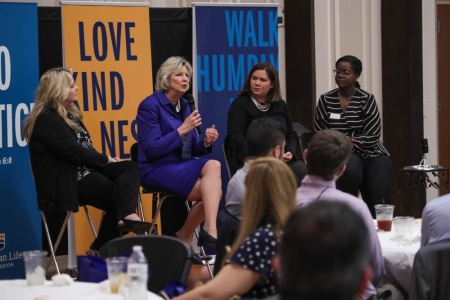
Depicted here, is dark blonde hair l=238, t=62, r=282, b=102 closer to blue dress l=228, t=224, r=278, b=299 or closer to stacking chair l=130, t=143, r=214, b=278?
stacking chair l=130, t=143, r=214, b=278

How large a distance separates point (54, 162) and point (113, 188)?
0.41 m

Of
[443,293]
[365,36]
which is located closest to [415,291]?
[443,293]

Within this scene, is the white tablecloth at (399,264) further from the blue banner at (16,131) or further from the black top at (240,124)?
the blue banner at (16,131)

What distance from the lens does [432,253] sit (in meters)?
3.30

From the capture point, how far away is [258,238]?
2807mm

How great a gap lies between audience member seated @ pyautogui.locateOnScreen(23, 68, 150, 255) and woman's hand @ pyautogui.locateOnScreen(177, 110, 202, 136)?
1.31 ft

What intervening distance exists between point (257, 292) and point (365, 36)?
18.6 feet

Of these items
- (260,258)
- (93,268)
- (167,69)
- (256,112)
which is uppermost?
(167,69)

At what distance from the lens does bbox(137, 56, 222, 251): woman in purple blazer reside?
582cm

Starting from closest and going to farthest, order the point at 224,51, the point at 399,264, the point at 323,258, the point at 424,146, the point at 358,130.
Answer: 1. the point at 323,258
2. the point at 399,264
3. the point at 358,130
4. the point at 224,51
5. the point at 424,146

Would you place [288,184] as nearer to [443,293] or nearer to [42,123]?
[443,293]

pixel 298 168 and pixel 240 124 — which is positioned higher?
Answer: pixel 240 124

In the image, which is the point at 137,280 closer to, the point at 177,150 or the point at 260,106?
the point at 177,150

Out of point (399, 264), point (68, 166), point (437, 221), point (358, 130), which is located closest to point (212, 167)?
point (68, 166)
